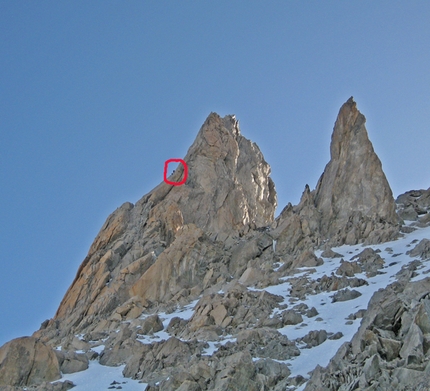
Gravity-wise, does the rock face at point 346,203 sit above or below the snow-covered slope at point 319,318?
above

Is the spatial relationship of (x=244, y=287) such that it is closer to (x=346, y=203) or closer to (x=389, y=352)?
(x=346, y=203)

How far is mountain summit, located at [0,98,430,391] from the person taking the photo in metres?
27.9

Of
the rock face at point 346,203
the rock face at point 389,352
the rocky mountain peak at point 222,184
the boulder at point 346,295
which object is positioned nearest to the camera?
the rock face at point 389,352

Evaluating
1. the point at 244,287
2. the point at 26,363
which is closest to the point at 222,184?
the point at 244,287

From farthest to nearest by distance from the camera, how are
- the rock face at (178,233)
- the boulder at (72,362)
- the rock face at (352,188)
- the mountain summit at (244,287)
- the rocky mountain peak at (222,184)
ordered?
the rocky mountain peak at (222,184) < the rock face at (352,188) < the rock face at (178,233) < the boulder at (72,362) < the mountain summit at (244,287)

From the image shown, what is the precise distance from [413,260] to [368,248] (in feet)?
18.1

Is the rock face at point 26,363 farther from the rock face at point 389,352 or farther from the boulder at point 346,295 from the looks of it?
the boulder at point 346,295

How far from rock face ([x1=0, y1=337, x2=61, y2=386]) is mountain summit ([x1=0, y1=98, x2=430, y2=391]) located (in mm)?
74

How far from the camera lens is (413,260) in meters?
44.4

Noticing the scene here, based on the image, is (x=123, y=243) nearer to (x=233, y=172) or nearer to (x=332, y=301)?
(x=233, y=172)

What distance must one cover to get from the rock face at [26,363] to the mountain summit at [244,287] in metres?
0.07

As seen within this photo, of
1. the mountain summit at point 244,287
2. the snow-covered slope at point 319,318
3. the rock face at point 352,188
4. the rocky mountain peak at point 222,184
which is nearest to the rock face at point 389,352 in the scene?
the mountain summit at point 244,287

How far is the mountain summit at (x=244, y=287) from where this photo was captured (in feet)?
91.6

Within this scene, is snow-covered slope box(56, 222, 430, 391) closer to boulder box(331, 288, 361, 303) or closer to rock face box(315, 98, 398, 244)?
boulder box(331, 288, 361, 303)
